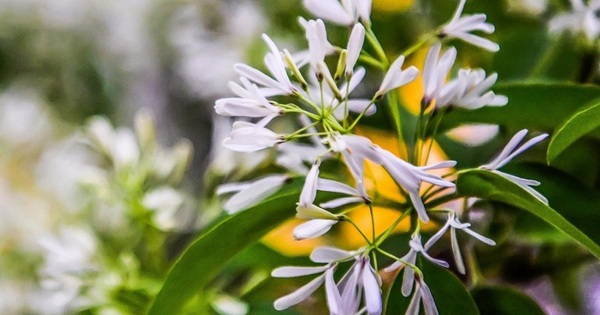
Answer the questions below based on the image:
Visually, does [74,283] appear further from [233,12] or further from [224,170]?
[233,12]


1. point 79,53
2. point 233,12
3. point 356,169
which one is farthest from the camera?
point 79,53

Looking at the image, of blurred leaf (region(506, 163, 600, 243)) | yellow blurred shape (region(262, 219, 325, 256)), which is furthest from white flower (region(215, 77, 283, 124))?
yellow blurred shape (region(262, 219, 325, 256))

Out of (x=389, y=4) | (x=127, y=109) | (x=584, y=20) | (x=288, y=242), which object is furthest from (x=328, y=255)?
(x=127, y=109)

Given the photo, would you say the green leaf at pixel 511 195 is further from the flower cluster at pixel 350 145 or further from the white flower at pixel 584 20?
the white flower at pixel 584 20

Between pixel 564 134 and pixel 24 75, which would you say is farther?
pixel 24 75

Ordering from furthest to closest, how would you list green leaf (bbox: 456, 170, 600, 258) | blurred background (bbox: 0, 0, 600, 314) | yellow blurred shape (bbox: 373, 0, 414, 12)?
yellow blurred shape (bbox: 373, 0, 414, 12)
blurred background (bbox: 0, 0, 600, 314)
green leaf (bbox: 456, 170, 600, 258)

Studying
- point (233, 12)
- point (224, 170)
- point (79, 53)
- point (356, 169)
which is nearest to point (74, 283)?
point (224, 170)

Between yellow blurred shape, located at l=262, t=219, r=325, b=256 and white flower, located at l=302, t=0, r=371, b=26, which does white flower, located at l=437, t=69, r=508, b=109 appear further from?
yellow blurred shape, located at l=262, t=219, r=325, b=256
